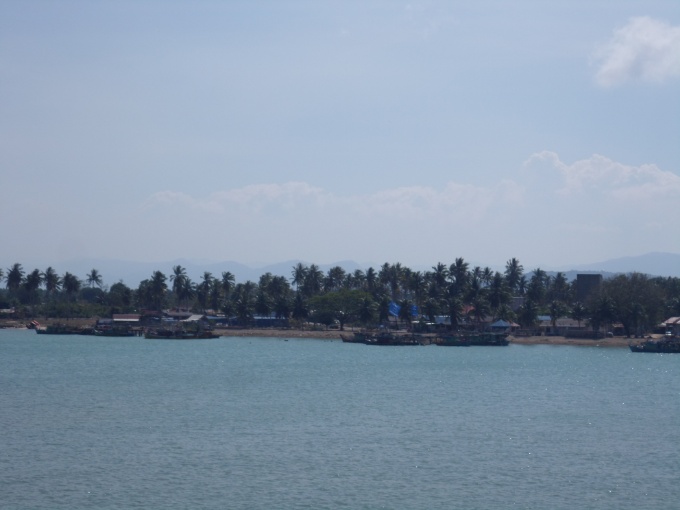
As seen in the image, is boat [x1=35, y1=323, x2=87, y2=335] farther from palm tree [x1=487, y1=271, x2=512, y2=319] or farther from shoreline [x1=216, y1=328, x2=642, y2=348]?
palm tree [x1=487, y1=271, x2=512, y2=319]

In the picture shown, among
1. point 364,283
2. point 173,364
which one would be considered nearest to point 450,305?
point 364,283

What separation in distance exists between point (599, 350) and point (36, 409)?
258 feet

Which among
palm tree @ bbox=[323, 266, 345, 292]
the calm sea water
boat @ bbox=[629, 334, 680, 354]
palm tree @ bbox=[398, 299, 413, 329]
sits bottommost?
the calm sea water

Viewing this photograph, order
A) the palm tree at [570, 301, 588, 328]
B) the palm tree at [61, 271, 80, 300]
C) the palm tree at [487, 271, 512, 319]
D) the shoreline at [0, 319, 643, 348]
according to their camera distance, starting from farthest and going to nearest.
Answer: the palm tree at [61, 271, 80, 300], the palm tree at [487, 271, 512, 319], the palm tree at [570, 301, 588, 328], the shoreline at [0, 319, 643, 348]

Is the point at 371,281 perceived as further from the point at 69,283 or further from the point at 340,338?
the point at 69,283

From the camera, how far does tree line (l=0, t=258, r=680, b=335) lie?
127812 mm

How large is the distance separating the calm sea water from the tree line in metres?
48.8

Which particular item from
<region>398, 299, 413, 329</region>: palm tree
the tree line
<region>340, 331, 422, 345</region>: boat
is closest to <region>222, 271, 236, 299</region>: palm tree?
the tree line

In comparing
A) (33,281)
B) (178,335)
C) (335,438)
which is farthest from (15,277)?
(335,438)

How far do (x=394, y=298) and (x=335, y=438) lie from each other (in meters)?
128

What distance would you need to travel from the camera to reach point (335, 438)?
4138 centimetres

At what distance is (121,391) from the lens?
5947cm

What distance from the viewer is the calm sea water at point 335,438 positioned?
102ft

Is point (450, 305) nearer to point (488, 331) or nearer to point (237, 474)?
point (488, 331)
